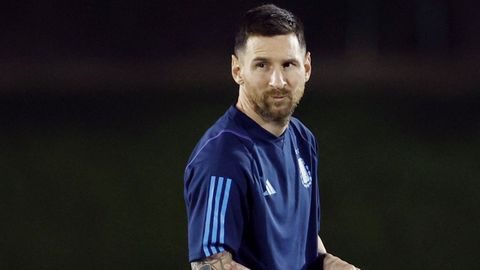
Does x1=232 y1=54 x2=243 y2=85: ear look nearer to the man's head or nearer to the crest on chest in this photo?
the man's head

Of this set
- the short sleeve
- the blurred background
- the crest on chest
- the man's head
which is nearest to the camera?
the short sleeve

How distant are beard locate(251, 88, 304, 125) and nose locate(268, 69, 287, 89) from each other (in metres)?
0.01

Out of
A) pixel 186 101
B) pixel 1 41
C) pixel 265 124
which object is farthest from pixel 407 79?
pixel 265 124

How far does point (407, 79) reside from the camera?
9477 millimetres

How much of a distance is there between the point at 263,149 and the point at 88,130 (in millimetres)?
5515

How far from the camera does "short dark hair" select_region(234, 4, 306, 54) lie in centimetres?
218

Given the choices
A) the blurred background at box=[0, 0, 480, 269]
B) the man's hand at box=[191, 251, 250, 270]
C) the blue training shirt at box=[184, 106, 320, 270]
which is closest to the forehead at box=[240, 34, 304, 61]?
the blue training shirt at box=[184, 106, 320, 270]

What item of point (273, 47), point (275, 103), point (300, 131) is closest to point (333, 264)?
point (300, 131)

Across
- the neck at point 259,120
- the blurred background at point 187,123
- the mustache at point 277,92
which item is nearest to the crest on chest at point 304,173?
the neck at point 259,120

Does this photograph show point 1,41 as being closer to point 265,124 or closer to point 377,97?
point 377,97

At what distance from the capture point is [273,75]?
2.15m

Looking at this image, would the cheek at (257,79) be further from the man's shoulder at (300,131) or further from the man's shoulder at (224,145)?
the man's shoulder at (300,131)

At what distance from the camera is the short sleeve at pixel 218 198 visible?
205 centimetres

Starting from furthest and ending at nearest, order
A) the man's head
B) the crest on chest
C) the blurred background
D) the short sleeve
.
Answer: the blurred background
the crest on chest
the man's head
the short sleeve
